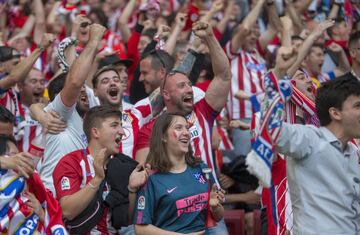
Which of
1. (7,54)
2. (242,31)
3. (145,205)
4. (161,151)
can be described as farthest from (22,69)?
(242,31)

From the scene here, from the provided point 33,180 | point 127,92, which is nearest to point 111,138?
point 33,180

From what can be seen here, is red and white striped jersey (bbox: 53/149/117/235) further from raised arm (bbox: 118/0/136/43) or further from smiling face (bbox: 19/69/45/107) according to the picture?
raised arm (bbox: 118/0/136/43)

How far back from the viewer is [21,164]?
566 cm

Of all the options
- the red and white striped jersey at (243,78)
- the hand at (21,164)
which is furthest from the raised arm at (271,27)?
the hand at (21,164)

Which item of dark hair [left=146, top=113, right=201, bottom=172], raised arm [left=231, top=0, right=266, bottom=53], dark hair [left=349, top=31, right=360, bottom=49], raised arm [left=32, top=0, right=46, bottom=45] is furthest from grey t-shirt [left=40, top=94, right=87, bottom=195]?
raised arm [left=32, top=0, right=46, bottom=45]

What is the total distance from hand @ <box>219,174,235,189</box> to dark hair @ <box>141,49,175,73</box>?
1258 millimetres

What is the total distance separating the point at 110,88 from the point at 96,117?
3.91 ft

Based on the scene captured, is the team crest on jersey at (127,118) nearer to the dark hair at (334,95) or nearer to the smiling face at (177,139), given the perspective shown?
the smiling face at (177,139)

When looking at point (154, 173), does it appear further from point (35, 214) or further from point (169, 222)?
point (35, 214)

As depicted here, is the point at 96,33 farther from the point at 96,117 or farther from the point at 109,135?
the point at 109,135

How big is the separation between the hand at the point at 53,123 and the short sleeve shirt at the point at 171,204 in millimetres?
1013

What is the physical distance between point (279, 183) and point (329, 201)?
1.42 m

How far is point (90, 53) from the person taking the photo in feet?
23.9

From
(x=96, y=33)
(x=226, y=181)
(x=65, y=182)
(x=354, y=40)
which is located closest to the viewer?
(x=65, y=182)
